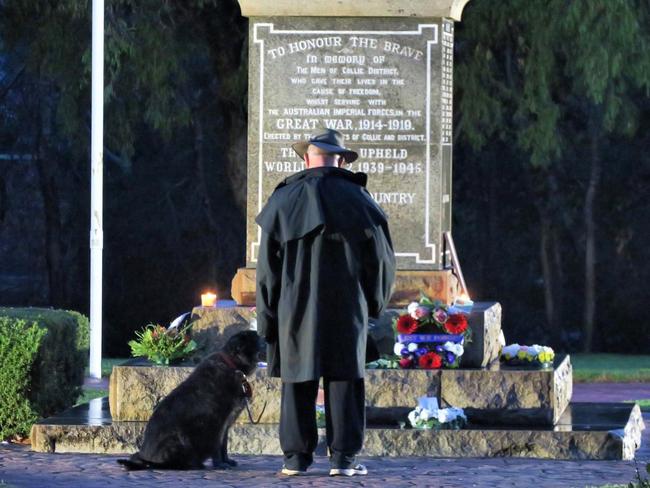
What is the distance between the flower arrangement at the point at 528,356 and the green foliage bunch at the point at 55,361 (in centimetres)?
347

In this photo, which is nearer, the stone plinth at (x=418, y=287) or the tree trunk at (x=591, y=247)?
the stone plinth at (x=418, y=287)

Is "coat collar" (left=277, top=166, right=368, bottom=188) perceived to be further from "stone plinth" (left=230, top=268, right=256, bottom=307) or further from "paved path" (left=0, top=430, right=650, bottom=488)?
"stone plinth" (left=230, top=268, right=256, bottom=307)

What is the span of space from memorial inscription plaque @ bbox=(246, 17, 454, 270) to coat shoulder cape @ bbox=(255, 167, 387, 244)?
Result: 2.93 m

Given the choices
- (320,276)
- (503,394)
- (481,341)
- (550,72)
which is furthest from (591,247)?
(320,276)

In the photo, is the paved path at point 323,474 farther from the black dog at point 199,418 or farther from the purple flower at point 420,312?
the purple flower at point 420,312

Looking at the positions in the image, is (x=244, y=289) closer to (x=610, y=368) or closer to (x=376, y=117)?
(x=376, y=117)

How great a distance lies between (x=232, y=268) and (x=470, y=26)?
7.60 meters

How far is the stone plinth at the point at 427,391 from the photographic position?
38.3ft

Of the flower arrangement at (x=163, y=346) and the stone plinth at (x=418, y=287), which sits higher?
the stone plinth at (x=418, y=287)

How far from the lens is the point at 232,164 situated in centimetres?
Answer: 2302

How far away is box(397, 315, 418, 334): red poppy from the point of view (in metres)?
11.9

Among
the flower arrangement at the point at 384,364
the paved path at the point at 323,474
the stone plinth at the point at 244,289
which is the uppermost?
the stone plinth at the point at 244,289

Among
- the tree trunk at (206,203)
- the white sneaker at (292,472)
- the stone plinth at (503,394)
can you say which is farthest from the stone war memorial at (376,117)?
the tree trunk at (206,203)

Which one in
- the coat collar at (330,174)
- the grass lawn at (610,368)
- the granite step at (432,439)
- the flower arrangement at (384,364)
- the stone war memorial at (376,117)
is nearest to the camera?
the coat collar at (330,174)
